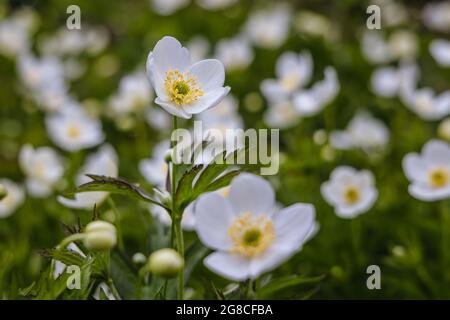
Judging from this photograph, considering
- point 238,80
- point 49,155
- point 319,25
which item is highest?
point 319,25

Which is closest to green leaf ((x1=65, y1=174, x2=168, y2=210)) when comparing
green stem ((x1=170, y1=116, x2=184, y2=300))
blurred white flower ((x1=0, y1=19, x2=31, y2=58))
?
green stem ((x1=170, y1=116, x2=184, y2=300))

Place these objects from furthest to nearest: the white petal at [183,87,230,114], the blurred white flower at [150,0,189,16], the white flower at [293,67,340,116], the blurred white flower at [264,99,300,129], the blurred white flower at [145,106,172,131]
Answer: the blurred white flower at [150,0,189,16] < the blurred white flower at [145,106,172,131] < the blurred white flower at [264,99,300,129] < the white flower at [293,67,340,116] < the white petal at [183,87,230,114]

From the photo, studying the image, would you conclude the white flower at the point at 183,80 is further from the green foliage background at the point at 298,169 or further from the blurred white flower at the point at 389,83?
the blurred white flower at the point at 389,83

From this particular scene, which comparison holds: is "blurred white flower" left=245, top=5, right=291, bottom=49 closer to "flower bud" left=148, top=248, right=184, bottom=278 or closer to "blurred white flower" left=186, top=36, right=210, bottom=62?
"blurred white flower" left=186, top=36, right=210, bottom=62

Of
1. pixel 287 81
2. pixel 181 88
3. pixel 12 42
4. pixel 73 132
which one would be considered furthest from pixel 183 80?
pixel 12 42
